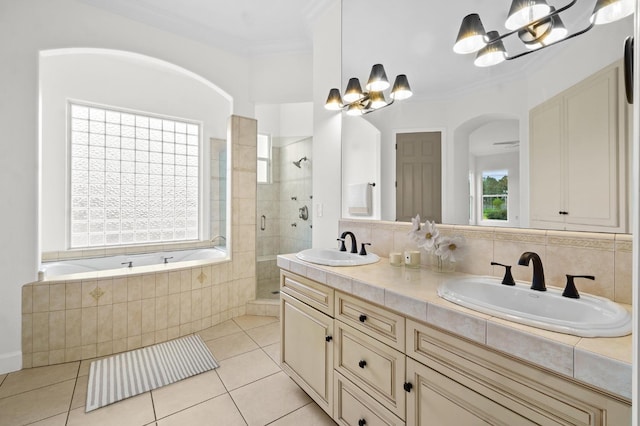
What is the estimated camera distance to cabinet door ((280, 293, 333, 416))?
1514mm

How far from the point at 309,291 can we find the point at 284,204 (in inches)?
130

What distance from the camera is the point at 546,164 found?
1.23m

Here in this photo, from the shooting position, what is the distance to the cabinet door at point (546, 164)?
1.19 meters

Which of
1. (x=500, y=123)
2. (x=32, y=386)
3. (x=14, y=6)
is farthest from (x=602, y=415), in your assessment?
(x=14, y=6)

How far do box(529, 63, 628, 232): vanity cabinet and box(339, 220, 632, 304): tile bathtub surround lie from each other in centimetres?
6

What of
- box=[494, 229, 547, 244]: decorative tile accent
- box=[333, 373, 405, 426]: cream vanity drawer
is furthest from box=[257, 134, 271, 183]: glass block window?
box=[494, 229, 547, 244]: decorative tile accent

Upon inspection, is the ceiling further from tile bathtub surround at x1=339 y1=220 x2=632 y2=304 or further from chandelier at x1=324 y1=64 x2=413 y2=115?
tile bathtub surround at x1=339 y1=220 x2=632 y2=304

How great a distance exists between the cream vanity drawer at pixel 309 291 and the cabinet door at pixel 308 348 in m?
0.04

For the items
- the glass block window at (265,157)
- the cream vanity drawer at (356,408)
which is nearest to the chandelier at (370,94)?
the cream vanity drawer at (356,408)

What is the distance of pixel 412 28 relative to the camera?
1.78 metres

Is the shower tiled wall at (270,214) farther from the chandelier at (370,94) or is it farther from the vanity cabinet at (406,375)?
the vanity cabinet at (406,375)

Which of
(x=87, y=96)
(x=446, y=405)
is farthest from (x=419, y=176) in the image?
(x=87, y=96)

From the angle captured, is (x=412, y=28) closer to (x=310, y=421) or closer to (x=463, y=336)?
(x=463, y=336)

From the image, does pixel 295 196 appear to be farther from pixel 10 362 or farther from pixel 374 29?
pixel 10 362
